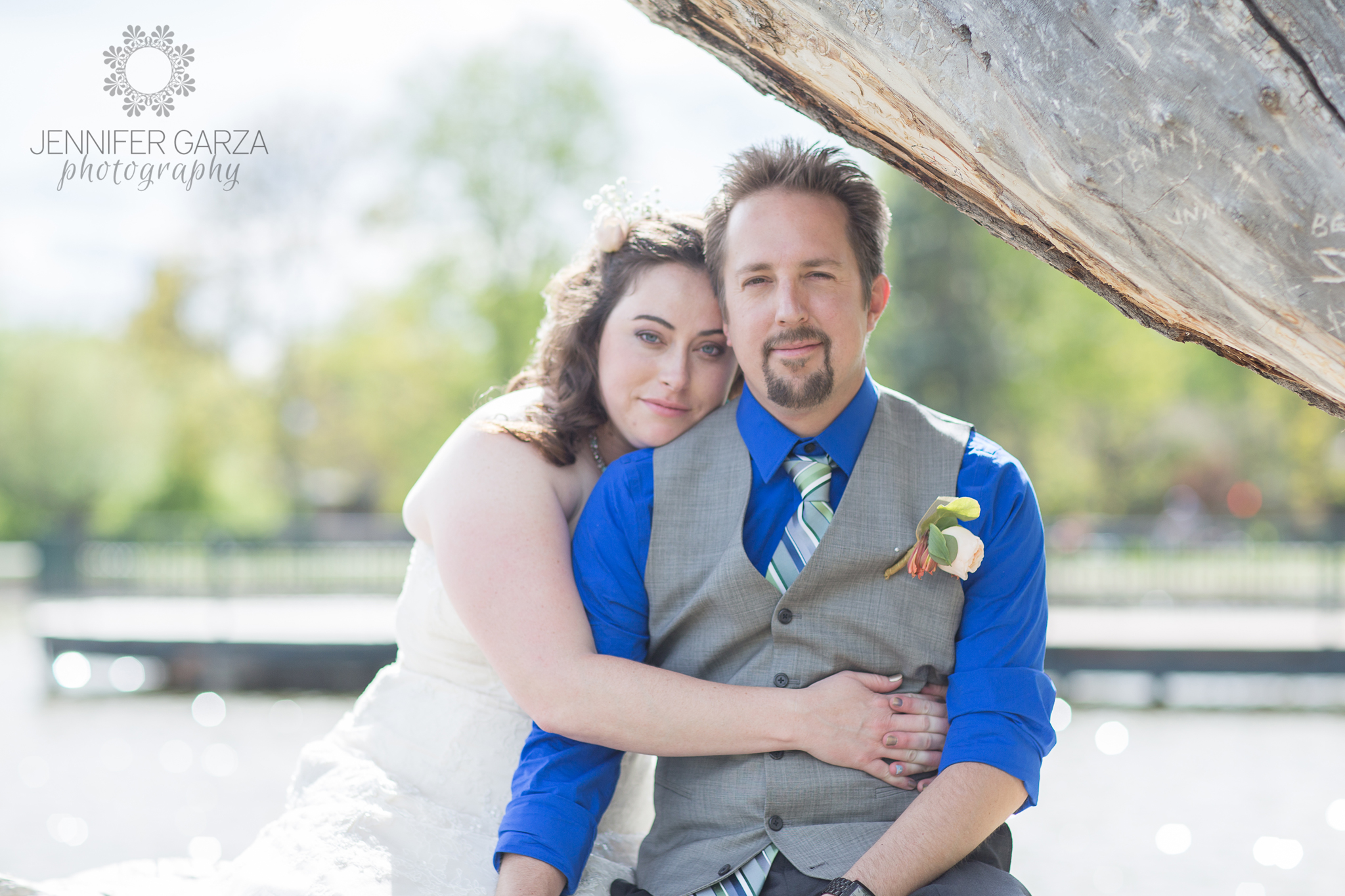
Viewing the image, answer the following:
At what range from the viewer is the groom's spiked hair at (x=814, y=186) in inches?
95.9

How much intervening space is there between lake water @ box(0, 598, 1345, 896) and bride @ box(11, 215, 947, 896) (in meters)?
5.01

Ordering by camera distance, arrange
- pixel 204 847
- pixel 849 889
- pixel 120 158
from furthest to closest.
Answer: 1. pixel 204 847
2. pixel 120 158
3. pixel 849 889

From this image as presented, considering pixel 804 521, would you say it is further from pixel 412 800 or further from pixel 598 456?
pixel 412 800

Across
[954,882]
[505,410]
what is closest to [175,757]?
[505,410]

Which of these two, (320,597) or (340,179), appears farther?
(340,179)

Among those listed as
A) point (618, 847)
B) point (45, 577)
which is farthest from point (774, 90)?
point (45, 577)

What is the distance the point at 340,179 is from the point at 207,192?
3.77 metres

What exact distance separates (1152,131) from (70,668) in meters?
12.9

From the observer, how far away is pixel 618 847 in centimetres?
260

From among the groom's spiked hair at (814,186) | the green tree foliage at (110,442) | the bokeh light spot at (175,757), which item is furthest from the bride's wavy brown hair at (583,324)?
the green tree foliage at (110,442)

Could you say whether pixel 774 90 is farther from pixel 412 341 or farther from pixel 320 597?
pixel 412 341

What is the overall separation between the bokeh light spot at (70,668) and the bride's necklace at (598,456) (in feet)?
36.5

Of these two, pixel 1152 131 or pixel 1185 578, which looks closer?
pixel 1152 131

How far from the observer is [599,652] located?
7.71 ft
